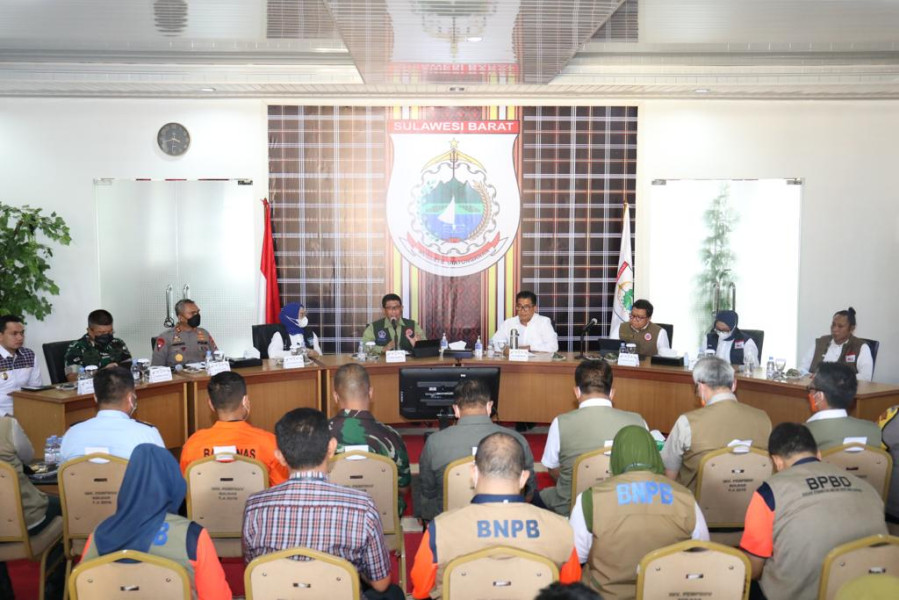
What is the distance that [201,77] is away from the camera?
24.1 feet

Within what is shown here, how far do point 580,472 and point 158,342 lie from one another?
175 inches

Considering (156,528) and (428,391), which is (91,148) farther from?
(156,528)

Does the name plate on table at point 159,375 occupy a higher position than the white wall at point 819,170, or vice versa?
the white wall at point 819,170

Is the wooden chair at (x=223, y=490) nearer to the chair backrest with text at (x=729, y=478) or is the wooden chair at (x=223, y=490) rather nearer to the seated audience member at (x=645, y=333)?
the chair backrest with text at (x=729, y=478)

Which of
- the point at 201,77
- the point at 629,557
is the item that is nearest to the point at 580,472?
the point at 629,557

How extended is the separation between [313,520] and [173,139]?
6637 mm

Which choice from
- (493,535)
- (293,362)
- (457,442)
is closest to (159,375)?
(293,362)

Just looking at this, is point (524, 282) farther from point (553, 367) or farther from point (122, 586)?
point (122, 586)

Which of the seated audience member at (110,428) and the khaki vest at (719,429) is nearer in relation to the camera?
the seated audience member at (110,428)

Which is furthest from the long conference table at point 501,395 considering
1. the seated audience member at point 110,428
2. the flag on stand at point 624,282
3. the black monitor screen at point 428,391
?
the seated audience member at point 110,428

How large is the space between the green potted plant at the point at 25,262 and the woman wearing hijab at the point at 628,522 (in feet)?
21.6

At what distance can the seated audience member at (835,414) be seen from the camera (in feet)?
12.4

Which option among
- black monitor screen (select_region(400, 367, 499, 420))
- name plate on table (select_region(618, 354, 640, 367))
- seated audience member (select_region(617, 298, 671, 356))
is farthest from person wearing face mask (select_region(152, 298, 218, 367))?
seated audience member (select_region(617, 298, 671, 356))

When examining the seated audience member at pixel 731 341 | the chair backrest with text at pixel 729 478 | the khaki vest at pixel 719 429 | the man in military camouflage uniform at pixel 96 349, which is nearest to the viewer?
the chair backrest with text at pixel 729 478
